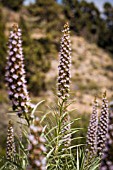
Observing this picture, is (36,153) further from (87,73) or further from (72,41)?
(72,41)

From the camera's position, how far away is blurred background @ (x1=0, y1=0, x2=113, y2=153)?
33062 millimetres

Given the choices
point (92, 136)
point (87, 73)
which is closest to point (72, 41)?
point (87, 73)

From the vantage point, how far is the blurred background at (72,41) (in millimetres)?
33062

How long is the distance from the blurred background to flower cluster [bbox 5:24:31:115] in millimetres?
26640

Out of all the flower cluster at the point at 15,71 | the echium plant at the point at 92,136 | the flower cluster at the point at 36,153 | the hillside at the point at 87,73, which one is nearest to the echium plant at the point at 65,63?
the flower cluster at the point at 15,71

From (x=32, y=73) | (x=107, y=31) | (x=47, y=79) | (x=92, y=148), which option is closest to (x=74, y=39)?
(x=107, y=31)

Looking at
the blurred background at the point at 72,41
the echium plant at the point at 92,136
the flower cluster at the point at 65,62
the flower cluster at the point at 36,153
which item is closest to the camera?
the flower cluster at the point at 36,153

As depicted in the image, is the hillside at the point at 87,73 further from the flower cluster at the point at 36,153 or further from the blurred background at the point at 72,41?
the flower cluster at the point at 36,153

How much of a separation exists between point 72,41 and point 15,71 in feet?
157

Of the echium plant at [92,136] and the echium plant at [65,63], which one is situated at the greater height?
the echium plant at [65,63]

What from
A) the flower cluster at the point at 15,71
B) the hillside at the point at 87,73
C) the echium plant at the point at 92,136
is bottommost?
the echium plant at the point at 92,136

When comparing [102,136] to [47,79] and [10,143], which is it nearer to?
[10,143]

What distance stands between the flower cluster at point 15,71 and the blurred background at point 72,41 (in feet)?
87.4

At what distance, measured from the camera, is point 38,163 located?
2.61 metres
